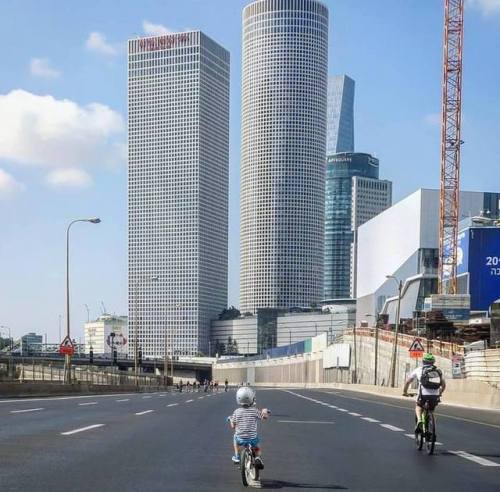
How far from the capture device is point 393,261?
162250 mm

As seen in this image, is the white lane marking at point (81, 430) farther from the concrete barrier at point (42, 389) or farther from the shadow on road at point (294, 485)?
the concrete barrier at point (42, 389)

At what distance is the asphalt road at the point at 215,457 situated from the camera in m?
10.1

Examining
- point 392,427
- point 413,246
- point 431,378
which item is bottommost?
point 392,427

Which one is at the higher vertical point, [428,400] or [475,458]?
[428,400]

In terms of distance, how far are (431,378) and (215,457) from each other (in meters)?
4.24

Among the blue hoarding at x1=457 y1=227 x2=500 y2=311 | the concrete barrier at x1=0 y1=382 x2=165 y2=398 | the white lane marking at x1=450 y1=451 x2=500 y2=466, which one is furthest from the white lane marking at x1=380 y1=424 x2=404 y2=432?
the blue hoarding at x1=457 y1=227 x2=500 y2=311

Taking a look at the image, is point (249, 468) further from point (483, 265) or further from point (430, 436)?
point (483, 265)

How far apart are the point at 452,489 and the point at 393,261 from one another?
506 ft

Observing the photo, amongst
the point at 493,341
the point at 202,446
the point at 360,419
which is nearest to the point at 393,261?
the point at 493,341

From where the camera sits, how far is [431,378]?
589 inches

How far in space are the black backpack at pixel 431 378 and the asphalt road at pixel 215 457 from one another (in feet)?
3.70

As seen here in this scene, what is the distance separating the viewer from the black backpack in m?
14.9

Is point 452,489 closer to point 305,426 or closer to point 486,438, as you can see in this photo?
point 486,438

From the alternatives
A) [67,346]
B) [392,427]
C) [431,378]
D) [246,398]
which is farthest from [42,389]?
[246,398]
